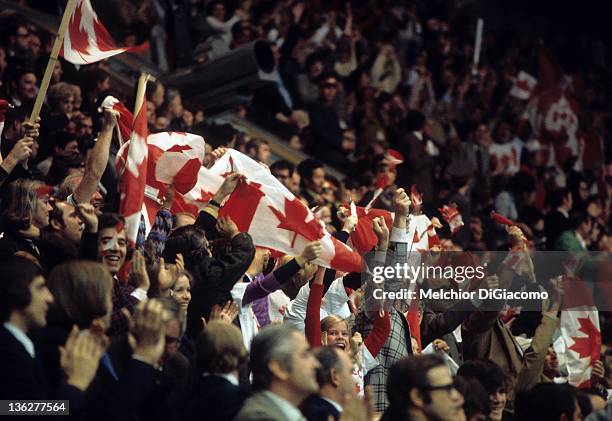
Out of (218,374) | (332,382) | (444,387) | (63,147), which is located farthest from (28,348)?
(63,147)

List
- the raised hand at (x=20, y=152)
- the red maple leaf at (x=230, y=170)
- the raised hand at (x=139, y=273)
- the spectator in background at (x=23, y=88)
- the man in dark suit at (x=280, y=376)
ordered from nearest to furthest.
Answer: the man in dark suit at (x=280, y=376), the raised hand at (x=139, y=273), the raised hand at (x=20, y=152), the red maple leaf at (x=230, y=170), the spectator in background at (x=23, y=88)

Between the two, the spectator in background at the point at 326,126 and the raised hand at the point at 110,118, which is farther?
the spectator in background at the point at 326,126

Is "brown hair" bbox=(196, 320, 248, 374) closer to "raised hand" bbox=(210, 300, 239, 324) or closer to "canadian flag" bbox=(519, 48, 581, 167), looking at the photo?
"raised hand" bbox=(210, 300, 239, 324)

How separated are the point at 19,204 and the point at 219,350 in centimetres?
146

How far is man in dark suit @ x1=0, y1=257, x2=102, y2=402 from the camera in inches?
184

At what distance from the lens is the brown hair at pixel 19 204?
19.7 feet

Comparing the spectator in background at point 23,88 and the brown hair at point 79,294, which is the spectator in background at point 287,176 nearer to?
the spectator in background at point 23,88

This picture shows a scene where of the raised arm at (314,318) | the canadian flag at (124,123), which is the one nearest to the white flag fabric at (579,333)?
the raised arm at (314,318)

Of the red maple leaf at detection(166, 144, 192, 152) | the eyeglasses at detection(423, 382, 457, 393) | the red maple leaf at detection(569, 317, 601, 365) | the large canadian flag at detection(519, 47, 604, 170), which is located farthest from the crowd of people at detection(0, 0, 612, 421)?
the large canadian flag at detection(519, 47, 604, 170)

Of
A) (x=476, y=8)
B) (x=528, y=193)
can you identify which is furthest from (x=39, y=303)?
(x=476, y=8)

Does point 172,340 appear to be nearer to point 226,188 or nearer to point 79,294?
point 79,294

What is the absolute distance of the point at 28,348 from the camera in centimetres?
475

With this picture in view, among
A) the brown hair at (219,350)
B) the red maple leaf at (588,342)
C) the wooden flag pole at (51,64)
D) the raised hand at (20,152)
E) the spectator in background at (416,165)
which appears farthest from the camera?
the spectator in background at (416,165)

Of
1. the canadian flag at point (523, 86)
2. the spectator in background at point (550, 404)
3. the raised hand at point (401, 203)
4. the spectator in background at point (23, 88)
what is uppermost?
the canadian flag at point (523, 86)
